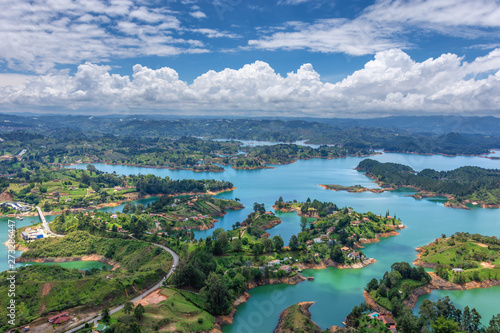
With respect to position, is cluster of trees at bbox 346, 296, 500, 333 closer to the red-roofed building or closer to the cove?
the red-roofed building

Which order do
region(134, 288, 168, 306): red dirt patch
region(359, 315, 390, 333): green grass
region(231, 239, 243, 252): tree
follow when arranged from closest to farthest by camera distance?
1. region(359, 315, 390, 333): green grass
2. region(134, 288, 168, 306): red dirt patch
3. region(231, 239, 243, 252): tree

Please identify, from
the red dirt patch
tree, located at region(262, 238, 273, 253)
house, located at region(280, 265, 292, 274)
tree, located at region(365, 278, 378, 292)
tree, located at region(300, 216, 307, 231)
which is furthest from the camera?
tree, located at region(300, 216, 307, 231)

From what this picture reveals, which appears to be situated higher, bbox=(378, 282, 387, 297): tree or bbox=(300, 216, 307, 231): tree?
bbox=(378, 282, 387, 297): tree

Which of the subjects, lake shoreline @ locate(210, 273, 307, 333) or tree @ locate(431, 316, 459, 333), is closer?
tree @ locate(431, 316, 459, 333)

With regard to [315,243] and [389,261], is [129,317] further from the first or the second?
[389,261]

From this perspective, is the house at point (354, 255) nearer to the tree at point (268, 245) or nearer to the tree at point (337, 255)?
the tree at point (337, 255)

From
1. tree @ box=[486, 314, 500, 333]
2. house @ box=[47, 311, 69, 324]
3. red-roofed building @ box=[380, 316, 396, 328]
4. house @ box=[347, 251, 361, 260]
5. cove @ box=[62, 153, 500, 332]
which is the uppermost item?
tree @ box=[486, 314, 500, 333]

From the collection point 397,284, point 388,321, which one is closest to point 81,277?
point 388,321

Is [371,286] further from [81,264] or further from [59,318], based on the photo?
[81,264]

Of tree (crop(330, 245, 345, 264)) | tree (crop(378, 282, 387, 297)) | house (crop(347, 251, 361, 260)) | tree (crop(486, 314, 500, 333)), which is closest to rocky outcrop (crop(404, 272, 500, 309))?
tree (crop(378, 282, 387, 297))
